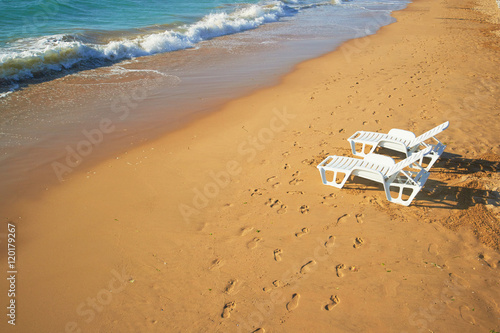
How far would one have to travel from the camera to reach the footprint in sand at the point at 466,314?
3593 mm

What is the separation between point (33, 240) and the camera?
496 cm

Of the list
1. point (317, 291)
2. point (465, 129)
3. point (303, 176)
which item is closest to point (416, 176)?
point (303, 176)

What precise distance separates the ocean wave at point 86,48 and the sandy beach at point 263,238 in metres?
6.21

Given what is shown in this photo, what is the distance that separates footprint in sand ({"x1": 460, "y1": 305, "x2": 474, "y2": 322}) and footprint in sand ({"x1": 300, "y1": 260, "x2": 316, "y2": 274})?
1671mm

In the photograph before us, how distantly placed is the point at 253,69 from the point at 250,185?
25.4 feet

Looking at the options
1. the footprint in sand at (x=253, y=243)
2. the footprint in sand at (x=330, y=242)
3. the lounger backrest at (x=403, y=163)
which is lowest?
the footprint in sand at (x=253, y=243)

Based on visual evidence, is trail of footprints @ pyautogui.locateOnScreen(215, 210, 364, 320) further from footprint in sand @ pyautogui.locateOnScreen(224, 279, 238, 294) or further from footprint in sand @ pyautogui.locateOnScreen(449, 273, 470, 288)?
footprint in sand @ pyautogui.locateOnScreen(449, 273, 470, 288)

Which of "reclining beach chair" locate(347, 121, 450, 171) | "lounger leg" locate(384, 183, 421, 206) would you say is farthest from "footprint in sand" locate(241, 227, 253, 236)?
"reclining beach chair" locate(347, 121, 450, 171)

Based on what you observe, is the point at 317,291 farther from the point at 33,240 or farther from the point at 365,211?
the point at 33,240

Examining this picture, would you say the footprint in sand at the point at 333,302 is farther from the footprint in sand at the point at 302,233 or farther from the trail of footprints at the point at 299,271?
the footprint in sand at the point at 302,233

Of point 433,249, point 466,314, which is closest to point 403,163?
point 433,249

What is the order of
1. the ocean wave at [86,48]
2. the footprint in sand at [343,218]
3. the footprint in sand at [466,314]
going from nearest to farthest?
the footprint in sand at [466,314]
the footprint in sand at [343,218]
the ocean wave at [86,48]

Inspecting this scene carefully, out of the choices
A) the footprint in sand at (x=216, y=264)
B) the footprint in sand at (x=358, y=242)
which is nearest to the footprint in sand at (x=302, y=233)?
the footprint in sand at (x=358, y=242)

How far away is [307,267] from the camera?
435cm
